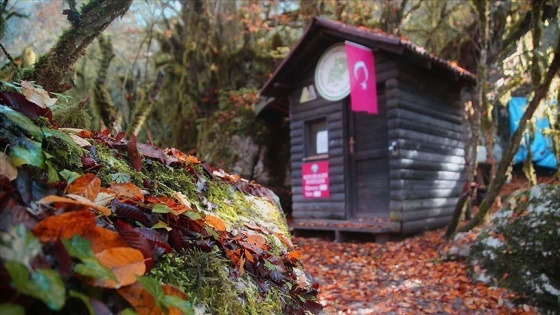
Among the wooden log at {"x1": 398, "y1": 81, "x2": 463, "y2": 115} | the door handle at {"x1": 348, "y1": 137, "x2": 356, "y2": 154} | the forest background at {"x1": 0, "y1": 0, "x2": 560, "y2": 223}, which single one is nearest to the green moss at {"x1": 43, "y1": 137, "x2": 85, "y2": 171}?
the wooden log at {"x1": 398, "y1": 81, "x2": 463, "y2": 115}

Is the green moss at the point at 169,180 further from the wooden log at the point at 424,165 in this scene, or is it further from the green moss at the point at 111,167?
the wooden log at the point at 424,165

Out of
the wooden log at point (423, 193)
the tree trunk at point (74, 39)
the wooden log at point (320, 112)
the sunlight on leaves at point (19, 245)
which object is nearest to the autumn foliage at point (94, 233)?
the sunlight on leaves at point (19, 245)

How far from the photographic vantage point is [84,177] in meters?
1.28

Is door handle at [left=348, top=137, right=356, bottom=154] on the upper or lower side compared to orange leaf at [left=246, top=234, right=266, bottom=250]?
upper

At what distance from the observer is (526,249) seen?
4289mm

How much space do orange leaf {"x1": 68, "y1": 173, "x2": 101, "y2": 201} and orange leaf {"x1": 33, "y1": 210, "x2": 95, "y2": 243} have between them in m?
0.26

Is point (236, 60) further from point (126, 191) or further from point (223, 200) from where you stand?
point (126, 191)

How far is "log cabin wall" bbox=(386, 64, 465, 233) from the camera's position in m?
7.28

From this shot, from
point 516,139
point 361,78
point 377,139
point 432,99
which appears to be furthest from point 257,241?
point 432,99

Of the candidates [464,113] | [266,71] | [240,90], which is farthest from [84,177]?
[266,71]

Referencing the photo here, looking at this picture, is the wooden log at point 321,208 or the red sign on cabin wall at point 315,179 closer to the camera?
the wooden log at point 321,208

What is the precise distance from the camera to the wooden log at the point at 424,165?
727 centimetres

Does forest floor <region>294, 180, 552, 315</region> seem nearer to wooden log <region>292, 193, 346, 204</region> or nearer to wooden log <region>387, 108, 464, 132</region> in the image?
wooden log <region>292, 193, 346, 204</region>

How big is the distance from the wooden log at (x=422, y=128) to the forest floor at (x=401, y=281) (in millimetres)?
2213
